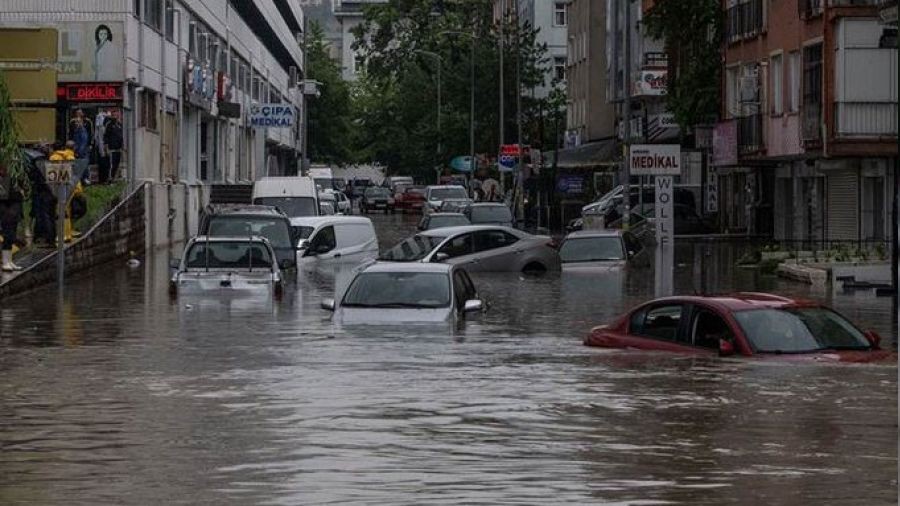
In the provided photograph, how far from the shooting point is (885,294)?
132 feet

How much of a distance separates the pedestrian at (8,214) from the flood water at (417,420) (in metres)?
6.83

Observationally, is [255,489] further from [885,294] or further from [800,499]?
[885,294]

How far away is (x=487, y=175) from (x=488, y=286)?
66.6m

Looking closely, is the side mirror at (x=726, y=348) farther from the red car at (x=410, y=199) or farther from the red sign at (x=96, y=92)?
the red car at (x=410, y=199)

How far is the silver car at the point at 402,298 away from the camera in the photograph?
91.4 feet

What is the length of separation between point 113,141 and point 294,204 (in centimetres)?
577

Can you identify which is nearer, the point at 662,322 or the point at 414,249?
the point at 662,322

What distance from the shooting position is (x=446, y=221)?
60719 millimetres

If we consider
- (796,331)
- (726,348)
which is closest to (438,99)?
(796,331)

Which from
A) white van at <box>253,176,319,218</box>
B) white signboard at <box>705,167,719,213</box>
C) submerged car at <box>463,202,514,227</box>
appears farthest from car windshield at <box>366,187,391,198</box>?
white van at <box>253,176,319,218</box>

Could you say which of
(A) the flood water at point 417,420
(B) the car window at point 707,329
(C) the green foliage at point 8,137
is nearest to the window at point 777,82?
(A) the flood water at point 417,420

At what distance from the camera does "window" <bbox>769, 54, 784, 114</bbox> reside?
5928cm

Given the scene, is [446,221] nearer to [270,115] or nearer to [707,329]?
[270,115]

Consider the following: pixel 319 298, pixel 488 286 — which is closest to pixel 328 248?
pixel 488 286
